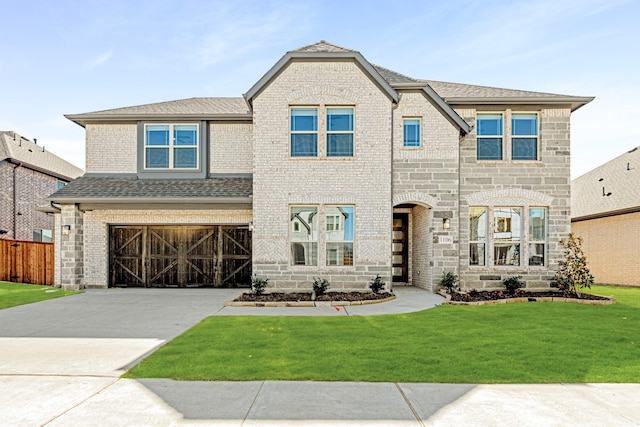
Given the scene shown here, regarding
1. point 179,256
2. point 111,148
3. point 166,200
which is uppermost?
point 111,148

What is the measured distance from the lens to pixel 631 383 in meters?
5.04

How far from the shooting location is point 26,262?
653 inches

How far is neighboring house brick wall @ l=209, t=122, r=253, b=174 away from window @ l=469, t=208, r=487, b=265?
27.6 ft

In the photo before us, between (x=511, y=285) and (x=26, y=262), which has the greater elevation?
(x=26, y=262)

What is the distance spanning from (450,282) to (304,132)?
22.6 feet

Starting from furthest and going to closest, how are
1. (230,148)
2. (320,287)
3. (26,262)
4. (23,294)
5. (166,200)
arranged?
(26,262)
(230,148)
(166,200)
(23,294)
(320,287)

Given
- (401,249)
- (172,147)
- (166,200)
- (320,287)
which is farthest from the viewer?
(401,249)

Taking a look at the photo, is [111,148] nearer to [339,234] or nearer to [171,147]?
[171,147]

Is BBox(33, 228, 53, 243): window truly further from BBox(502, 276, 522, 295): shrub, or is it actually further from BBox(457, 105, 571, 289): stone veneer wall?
BBox(502, 276, 522, 295): shrub

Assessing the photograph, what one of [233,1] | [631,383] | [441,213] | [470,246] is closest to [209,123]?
[233,1]

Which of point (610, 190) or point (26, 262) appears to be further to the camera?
point (610, 190)

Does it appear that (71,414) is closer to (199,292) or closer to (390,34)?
(199,292)

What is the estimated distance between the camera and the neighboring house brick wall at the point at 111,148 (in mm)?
15211

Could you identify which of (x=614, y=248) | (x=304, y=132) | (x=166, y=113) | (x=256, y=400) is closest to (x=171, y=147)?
(x=166, y=113)
